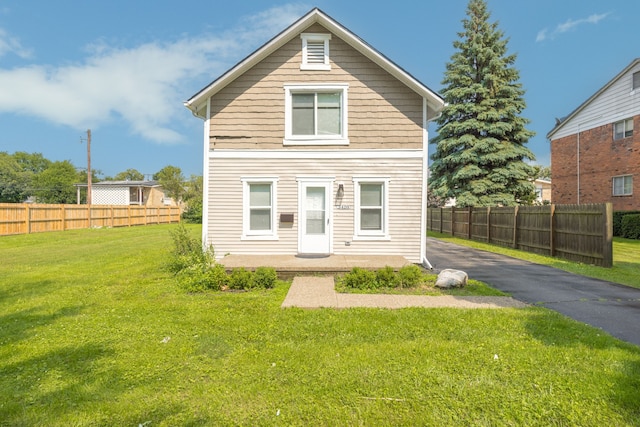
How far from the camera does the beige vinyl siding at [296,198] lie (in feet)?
31.8

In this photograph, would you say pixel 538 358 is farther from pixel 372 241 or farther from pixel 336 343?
pixel 372 241

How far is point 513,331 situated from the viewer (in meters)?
4.69

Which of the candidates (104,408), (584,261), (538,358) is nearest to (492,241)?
(584,261)

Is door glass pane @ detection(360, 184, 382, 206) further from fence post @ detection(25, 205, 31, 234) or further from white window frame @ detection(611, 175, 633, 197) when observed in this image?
fence post @ detection(25, 205, 31, 234)

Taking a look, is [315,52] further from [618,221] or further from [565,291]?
[618,221]

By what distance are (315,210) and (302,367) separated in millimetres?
6432

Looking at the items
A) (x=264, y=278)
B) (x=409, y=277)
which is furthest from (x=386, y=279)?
(x=264, y=278)

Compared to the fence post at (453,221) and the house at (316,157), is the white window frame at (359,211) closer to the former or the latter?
the house at (316,157)

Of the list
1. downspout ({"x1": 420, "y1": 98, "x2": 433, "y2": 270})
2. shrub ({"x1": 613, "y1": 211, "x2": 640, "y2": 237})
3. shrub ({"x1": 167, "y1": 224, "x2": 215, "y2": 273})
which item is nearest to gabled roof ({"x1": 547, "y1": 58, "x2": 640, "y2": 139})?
shrub ({"x1": 613, "y1": 211, "x2": 640, "y2": 237})

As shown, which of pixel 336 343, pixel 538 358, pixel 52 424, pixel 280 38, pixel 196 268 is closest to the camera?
pixel 52 424

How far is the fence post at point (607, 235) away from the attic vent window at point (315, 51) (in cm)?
886

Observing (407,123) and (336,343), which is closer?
(336,343)

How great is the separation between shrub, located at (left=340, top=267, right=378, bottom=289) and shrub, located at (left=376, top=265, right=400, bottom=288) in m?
0.11

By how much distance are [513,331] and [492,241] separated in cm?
1281
